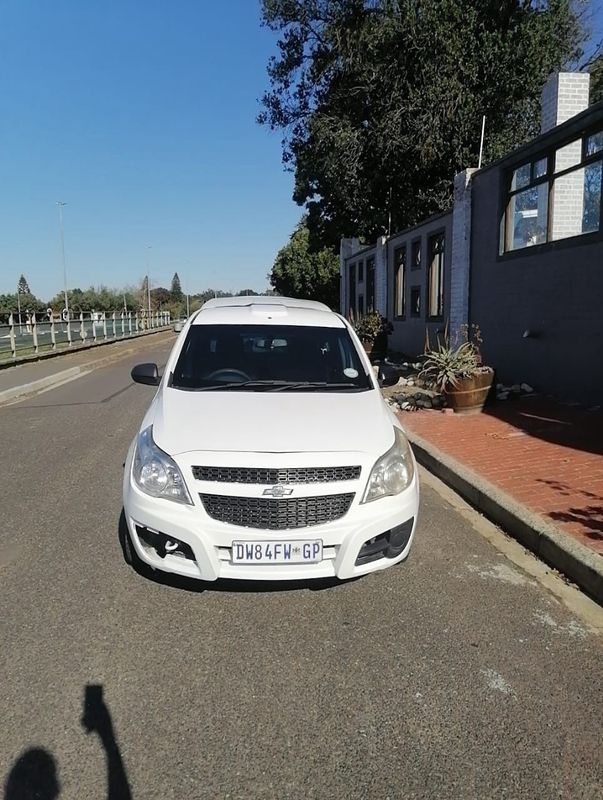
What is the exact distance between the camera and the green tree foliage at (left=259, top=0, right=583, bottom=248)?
1859cm

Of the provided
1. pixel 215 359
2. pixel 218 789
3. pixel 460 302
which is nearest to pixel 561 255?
pixel 460 302

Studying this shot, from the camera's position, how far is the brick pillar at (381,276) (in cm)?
2164

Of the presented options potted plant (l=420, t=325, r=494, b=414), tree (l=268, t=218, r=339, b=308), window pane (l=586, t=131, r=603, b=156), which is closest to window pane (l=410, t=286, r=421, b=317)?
potted plant (l=420, t=325, r=494, b=414)

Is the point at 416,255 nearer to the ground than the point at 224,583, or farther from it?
farther from it

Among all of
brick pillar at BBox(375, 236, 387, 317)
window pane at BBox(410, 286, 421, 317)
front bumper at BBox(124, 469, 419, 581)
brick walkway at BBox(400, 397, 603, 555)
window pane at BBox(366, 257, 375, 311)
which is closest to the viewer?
front bumper at BBox(124, 469, 419, 581)

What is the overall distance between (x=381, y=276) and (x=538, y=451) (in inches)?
627

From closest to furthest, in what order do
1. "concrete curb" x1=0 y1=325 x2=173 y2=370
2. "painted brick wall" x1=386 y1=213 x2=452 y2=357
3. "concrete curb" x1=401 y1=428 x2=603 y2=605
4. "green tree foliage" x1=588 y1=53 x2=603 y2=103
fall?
"concrete curb" x1=401 y1=428 x2=603 y2=605 → "painted brick wall" x1=386 y1=213 x2=452 y2=357 → "concrete curb" x1=0 y1=325 x2=173 y2=370 → "green tree foliage" x1=588 y1=53 x2=603 y2=103

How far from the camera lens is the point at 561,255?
9320 millimetres

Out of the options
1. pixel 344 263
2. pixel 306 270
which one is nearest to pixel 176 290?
pixel 306 270

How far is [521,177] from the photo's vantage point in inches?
433

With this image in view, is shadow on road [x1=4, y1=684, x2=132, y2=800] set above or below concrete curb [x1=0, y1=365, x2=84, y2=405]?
below

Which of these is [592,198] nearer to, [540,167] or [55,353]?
[540,167]

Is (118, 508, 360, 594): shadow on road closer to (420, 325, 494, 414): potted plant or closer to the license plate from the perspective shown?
the license plate

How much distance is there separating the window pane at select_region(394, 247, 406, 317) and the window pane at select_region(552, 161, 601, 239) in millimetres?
10159
